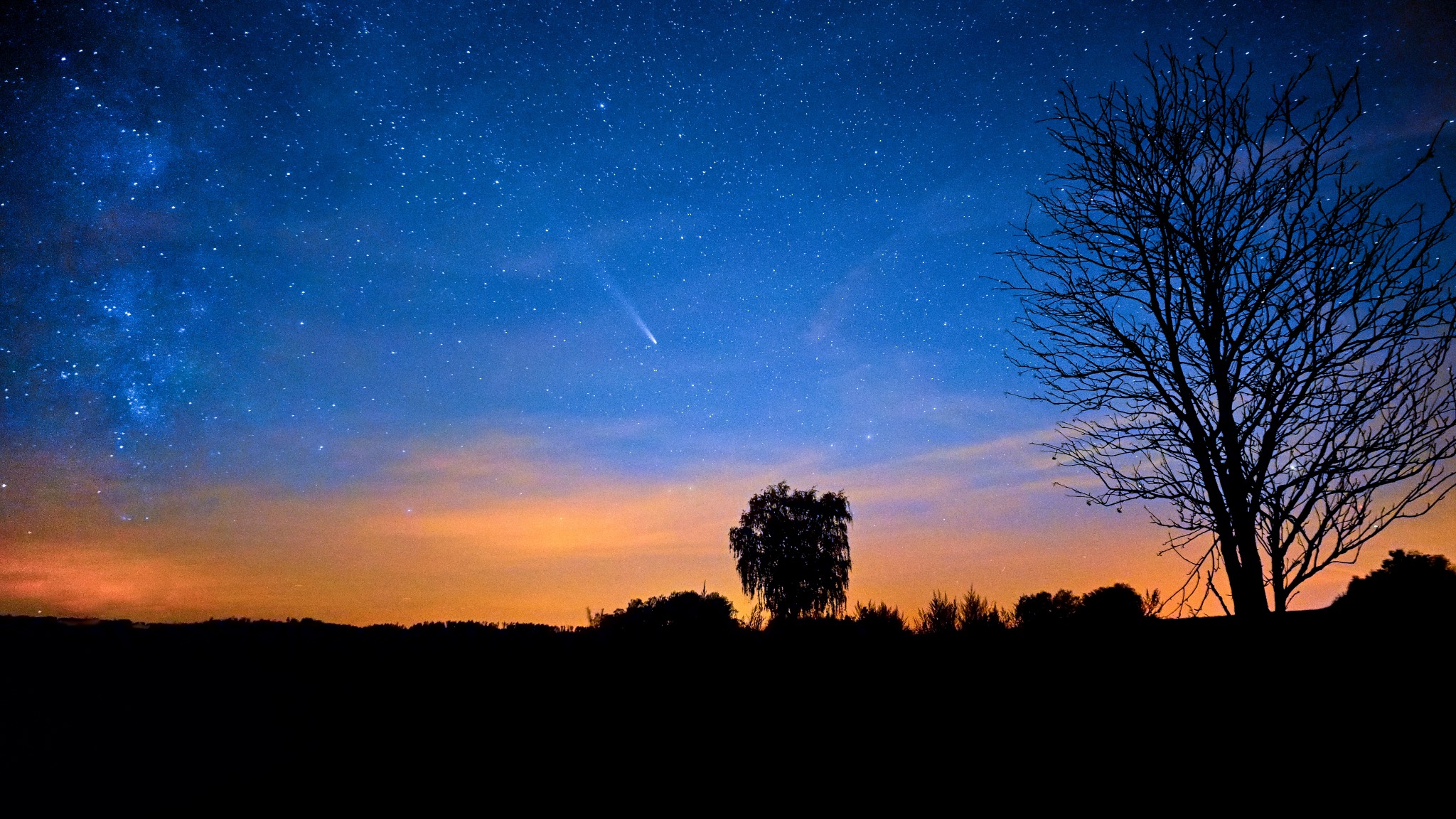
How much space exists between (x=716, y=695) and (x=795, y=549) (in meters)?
34.6

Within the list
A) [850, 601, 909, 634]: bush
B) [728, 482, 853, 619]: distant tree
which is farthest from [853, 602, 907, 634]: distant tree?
[728, 482, 853, 619]: distant tree

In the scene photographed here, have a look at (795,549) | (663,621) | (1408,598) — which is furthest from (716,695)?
(795,549)

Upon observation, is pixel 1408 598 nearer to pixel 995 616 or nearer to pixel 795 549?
pixel 995 616

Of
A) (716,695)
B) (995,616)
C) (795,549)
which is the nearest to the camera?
(716,695)

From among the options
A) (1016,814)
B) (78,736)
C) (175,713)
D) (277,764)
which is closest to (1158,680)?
(1016,814)

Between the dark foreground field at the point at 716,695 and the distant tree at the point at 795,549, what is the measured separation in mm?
33771

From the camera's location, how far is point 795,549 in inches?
1496

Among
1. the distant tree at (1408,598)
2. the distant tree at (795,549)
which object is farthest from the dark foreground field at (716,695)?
the distant tree at (795,549)

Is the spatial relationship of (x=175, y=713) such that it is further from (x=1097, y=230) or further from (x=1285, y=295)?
(x=1285, y=295)

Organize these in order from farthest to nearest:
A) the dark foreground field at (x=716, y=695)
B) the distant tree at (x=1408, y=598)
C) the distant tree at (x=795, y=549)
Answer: the distant tree at (x=795, y=549), the distant tree at (x=1408, y=598), the dark foreground field at (x=716, y=695)

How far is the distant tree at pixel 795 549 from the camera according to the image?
3769 centimetres

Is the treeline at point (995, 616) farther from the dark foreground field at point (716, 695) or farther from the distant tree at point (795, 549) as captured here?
the distant tree at point (795, 549)

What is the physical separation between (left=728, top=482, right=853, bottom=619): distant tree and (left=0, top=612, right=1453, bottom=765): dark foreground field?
33771 mm

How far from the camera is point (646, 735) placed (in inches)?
149
